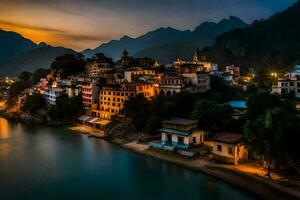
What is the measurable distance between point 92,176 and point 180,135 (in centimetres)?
893

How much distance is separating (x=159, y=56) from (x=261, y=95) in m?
159

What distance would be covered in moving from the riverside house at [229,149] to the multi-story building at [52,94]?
3586cm

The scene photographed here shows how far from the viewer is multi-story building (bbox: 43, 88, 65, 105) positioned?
56.4m

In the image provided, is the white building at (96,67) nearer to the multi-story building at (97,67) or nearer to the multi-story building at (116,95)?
the multi-story building at (97,67)

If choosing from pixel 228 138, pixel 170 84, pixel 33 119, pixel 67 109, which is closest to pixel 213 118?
pixel 228 138

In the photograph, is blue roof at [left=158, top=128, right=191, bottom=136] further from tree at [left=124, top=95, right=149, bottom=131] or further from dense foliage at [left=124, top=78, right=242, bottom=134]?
tree at [left=124, top=95, right=149, bottom=131]

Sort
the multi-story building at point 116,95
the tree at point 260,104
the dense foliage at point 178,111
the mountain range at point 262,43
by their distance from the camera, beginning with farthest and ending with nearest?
the mountain range at point 262,43 < the multi-story building at point 116,95 < the dense foliage at point 178,111 < the tree at point 260,104

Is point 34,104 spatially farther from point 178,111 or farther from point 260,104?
point 260,104

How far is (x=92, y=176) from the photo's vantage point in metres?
26.7

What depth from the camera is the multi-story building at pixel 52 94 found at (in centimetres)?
5638

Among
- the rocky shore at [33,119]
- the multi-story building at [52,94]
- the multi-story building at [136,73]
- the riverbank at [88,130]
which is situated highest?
the multi-story building at [136,73]

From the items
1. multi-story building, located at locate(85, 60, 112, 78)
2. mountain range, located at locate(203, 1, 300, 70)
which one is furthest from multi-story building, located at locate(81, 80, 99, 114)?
mountain range, located at locate(203, 1, 300, 70)

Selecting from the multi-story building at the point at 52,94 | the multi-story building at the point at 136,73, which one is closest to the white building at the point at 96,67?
the multi-story building at the point at 52,94

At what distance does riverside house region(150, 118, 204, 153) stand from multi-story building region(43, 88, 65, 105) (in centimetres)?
2963
